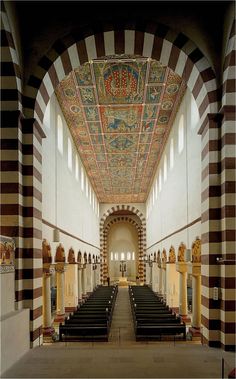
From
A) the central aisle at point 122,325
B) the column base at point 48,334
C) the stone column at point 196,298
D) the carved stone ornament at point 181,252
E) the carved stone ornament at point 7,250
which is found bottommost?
the central aisle at point 122,325

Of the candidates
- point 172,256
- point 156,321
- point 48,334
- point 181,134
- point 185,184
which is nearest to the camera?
point 156,321

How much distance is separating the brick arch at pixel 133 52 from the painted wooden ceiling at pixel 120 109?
3.06 m

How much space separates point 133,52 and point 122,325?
13136 millimetres

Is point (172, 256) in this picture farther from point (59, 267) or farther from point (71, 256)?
point (59, 267)

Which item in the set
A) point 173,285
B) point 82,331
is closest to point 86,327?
point 82,331

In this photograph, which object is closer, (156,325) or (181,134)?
(156,325)

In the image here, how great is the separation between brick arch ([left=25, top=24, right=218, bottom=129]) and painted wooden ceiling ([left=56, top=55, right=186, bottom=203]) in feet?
10.0

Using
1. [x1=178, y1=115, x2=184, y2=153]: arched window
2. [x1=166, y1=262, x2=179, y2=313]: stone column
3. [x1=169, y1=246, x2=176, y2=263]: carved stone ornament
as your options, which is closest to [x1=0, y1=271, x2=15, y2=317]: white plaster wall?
[x1=178, y1=115, x2=184, y2=153]: arched window

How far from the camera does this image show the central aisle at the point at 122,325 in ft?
51.6

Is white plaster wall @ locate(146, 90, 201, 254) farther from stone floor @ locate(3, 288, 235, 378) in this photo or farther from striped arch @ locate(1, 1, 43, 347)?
striped arch @ locate(1, 1, 43, 347)

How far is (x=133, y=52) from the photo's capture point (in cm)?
1100

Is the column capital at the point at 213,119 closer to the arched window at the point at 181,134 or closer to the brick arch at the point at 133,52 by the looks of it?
the brick arch at the point at 133,52

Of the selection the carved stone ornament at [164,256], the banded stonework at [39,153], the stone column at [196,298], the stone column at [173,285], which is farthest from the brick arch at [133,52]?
the carved stone ornament at [164,256]

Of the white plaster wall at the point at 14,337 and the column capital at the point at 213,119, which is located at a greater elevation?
the column capital at the point at 213,119
